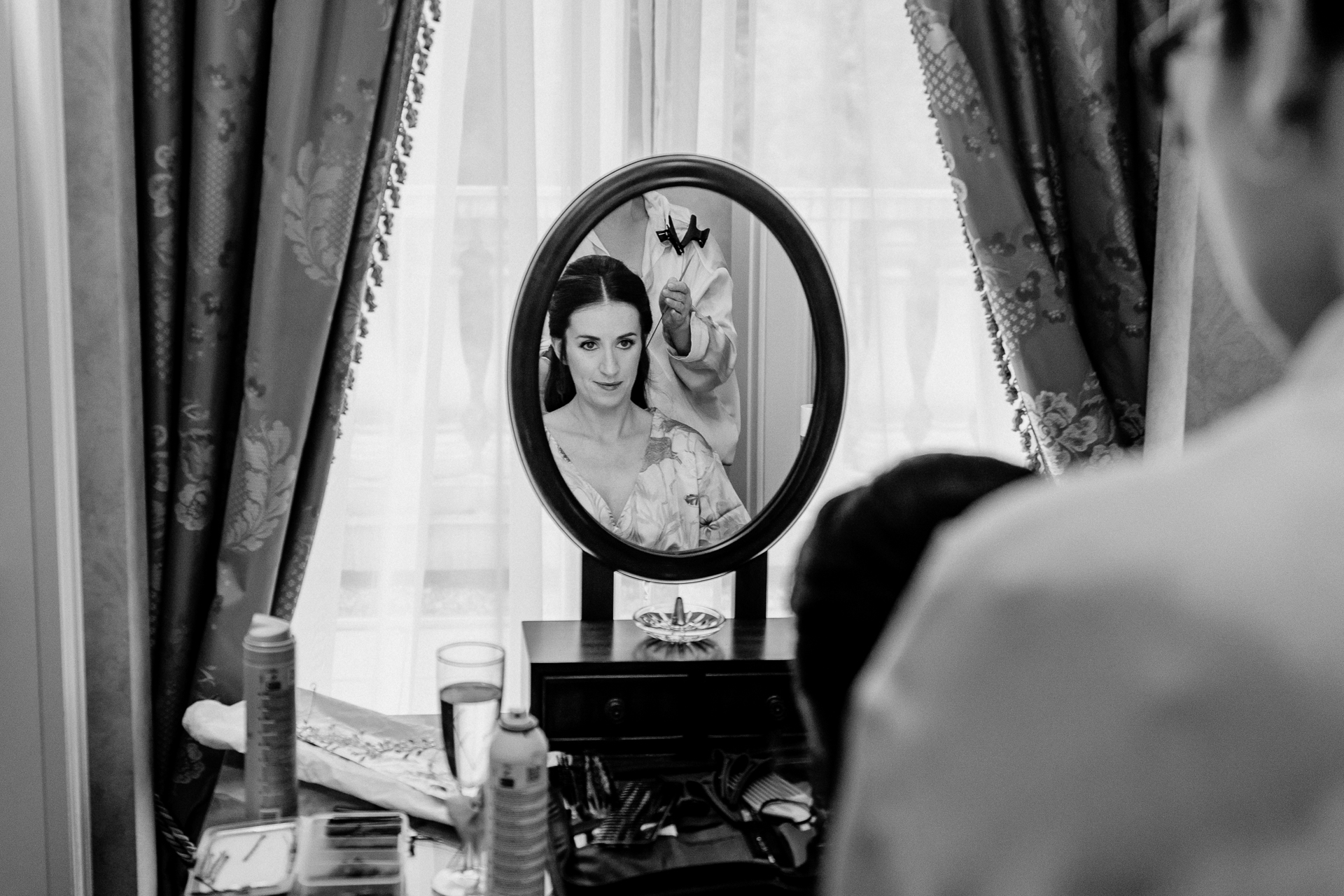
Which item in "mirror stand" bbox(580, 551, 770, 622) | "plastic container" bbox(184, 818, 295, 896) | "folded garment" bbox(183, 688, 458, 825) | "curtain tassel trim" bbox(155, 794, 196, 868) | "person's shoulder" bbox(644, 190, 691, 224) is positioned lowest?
"curtain tassel trim" bbox(155, 794, 196, 868)

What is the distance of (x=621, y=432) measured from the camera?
1.77 m

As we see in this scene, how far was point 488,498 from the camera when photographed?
1987 millimetres

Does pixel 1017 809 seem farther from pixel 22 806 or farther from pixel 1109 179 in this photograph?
pixel 1109 179

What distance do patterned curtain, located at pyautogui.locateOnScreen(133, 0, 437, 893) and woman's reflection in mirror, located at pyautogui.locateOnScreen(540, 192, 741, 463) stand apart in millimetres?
324

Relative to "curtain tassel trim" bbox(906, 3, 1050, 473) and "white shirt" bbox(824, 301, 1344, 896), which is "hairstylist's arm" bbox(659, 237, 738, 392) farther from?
"white shirt" bbox(824, 301, 1344, 896)

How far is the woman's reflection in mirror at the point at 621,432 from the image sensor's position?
175cm

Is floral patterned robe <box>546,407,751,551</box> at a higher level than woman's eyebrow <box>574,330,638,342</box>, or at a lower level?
lower

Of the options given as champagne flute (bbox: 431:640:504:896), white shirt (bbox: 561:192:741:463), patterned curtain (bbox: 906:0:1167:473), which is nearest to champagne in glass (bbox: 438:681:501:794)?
champagne flute (bbox: 431:640:504:896)

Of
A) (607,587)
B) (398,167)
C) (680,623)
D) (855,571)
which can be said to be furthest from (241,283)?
(855,571)

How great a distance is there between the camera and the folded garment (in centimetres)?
146

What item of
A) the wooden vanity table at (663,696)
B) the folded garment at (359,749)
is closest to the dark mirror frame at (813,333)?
the wooden vanity table at (663,696)

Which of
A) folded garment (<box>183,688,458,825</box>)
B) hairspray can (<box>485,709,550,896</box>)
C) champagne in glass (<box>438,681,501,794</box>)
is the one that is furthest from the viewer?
folded garment (<box>183,688,458,825</box>)

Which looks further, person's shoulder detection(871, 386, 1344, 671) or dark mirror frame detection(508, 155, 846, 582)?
dark mirror frame detection(508, 155, 846, 582)

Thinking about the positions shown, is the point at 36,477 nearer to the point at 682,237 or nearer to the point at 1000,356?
the point at 682,237
